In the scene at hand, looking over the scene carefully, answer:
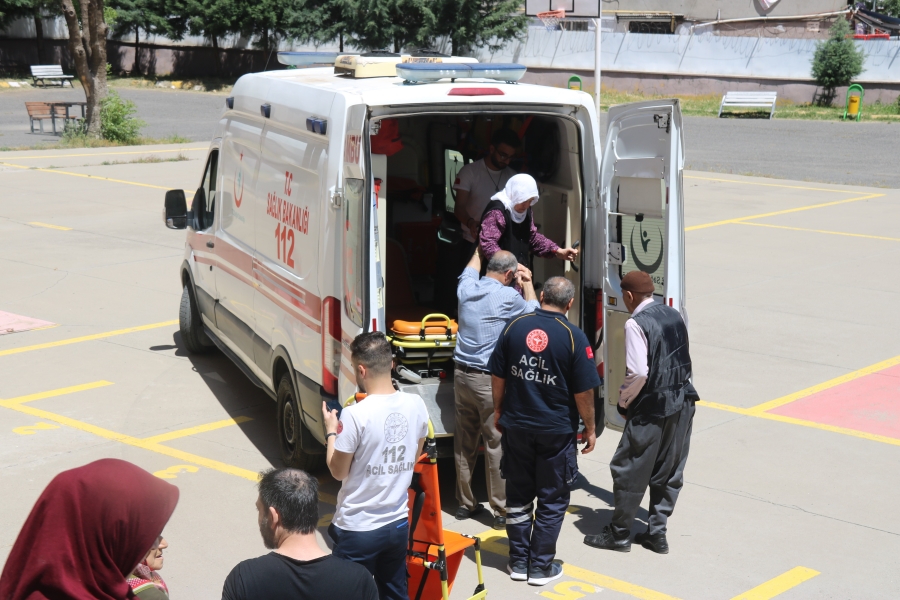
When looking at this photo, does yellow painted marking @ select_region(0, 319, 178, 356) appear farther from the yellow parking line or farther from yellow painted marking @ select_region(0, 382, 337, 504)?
the yellow parking line

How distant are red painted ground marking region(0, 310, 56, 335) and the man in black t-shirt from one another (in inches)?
323

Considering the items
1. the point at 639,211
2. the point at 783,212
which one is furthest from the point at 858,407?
the point at 783,212

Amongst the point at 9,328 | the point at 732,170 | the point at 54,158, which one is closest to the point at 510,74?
the point at 9,328

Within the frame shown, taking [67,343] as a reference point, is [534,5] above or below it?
above

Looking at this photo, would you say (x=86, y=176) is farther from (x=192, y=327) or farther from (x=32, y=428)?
(x=32, y=428)

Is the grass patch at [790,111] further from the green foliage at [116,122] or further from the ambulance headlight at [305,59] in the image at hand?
the ambulance headlight at [305,59]

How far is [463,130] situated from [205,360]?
3.46 m

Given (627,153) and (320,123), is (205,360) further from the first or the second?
(627,153)

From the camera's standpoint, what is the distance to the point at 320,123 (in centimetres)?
585

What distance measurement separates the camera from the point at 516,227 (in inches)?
253

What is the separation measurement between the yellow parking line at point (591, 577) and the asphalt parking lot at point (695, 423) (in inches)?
0.5

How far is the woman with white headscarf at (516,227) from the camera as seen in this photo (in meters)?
6.26

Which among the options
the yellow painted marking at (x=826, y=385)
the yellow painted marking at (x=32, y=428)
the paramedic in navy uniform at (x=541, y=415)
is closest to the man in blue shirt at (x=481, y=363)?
the paramedic in navy uniform at (x=541, y=415)

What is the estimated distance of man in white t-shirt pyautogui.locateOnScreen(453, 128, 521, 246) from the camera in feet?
22.3
